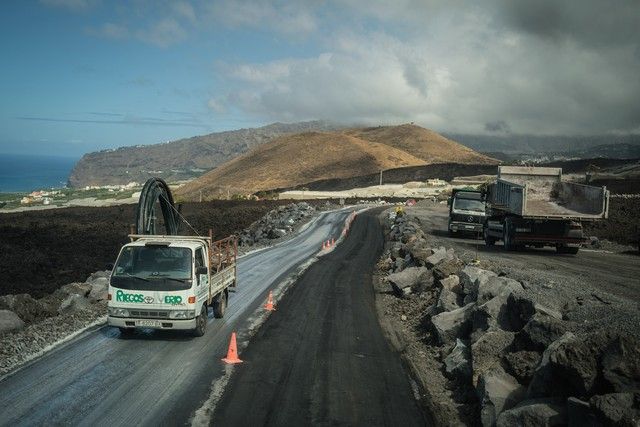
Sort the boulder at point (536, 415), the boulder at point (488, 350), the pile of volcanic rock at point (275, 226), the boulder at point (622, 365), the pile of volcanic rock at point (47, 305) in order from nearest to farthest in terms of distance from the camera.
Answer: the boulder at point (622, 365), the boulder at point (536, 415), the boulder at point (488, 350), the pile of volcanic rock at point (47, 305), the pile of volcanic rock at point (275, 226)

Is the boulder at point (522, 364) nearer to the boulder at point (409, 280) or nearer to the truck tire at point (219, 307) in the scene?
the truck tire at point (219, 307)

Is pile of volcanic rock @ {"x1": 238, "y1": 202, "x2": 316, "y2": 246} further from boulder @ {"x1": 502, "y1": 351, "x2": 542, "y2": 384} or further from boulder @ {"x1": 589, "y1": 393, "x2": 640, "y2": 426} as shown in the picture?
boulder @ {"x1": 589, "y1": 393, "x2": 640, "y2": 426}

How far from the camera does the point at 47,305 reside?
15.6 meters

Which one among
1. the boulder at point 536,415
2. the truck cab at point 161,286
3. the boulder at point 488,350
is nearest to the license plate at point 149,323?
the truck cab at point 161,286

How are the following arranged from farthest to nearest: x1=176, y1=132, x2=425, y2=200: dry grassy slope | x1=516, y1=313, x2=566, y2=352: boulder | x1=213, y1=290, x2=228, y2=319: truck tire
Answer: x1=176, y1=132, x2=425, y2=200: dry grassy slope, x1=213, y1=290, x2=228, y2=319: truck tire, x1=516, y1=313, x2=566, y2=352: boulder

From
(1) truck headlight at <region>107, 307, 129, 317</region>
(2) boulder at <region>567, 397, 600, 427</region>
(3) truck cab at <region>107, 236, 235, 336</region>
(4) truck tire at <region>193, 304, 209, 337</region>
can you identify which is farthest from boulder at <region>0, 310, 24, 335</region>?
(2) boulder at <region>567, 397, 600, 427</region>

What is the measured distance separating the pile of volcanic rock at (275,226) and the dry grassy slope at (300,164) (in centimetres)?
8432

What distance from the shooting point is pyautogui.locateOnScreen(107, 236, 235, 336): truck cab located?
12.3 meters

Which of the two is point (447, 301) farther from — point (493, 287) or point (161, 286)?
point (161, 286)

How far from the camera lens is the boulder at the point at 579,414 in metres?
6.14

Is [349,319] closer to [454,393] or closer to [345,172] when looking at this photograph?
[454,393]

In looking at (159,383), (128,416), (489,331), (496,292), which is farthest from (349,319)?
(128,416)

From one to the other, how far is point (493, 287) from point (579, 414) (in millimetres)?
6443

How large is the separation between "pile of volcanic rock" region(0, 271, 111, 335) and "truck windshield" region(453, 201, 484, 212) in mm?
23858
